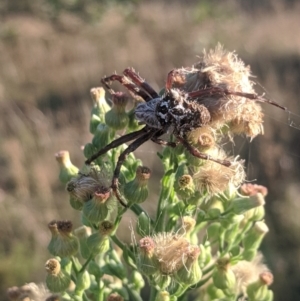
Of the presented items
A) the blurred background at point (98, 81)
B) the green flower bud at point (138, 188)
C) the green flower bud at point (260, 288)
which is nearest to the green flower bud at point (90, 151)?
the green flower bud at point (138, 188)

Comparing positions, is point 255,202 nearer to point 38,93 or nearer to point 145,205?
point 145,205

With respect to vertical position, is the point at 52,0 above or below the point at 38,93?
above

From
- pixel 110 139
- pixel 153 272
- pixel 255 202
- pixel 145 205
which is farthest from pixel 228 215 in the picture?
pixel 145 205

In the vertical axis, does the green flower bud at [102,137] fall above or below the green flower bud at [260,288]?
above

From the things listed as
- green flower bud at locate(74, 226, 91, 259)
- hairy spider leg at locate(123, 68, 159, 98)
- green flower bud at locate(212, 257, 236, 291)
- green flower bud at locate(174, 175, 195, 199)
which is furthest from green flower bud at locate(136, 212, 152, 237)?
hairy spider leg at locate(123, 68, 159, 98)

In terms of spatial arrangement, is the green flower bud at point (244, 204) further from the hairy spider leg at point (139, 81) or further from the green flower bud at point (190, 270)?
the hairy spider leg at point (139, 81)

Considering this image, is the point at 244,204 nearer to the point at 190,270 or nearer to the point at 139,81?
the point at 190,270

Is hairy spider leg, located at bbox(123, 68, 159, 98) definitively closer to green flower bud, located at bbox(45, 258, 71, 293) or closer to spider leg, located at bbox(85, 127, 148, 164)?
spider leg, located at bbox(85, 127, 148, 164)
